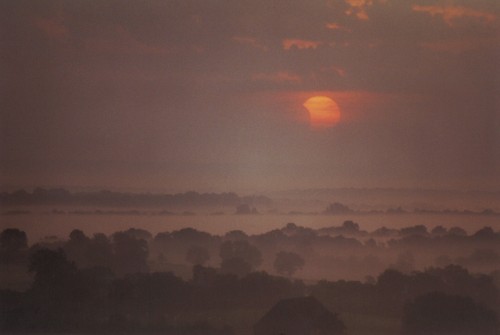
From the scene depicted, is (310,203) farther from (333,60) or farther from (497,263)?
(497,263)

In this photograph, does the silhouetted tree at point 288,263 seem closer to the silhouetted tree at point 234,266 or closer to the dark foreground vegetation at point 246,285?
the dark foreground vegetation at point 246,285

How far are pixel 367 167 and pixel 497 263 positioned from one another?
90 cm

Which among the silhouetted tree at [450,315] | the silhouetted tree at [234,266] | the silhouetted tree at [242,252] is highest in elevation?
the silhouetted tree at [242,252]

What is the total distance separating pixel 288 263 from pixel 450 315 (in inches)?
37.8

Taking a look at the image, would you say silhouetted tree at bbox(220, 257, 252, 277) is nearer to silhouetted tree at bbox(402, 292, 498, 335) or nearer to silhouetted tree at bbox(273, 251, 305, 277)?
silhouetted tree at bbox(273, 251, 305, 277)

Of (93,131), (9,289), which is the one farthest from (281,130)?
(9,289)

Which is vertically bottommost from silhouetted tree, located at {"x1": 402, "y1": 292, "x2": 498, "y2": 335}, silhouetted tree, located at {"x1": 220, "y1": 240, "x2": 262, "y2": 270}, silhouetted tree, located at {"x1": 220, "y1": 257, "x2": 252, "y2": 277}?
silhouetted tree, located at {"x1": 402, "y1": 292, "x2": 498, "y2": 335}

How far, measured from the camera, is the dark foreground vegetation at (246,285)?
450 centimetres

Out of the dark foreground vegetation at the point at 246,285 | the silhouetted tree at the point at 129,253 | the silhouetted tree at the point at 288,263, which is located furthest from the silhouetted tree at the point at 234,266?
the silhouetted tree at the point at 129,253

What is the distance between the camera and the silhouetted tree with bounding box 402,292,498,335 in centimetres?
449

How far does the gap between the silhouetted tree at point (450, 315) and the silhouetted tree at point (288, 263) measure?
66 centimetres

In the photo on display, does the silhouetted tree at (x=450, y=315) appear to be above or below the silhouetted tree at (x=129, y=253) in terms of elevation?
below

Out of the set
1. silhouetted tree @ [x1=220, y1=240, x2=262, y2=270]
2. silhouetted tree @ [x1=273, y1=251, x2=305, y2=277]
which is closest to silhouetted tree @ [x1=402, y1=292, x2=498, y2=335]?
silhouetted tree @ [x1=273, y1=251, x2=305, y2=277]

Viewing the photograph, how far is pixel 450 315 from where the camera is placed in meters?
4.49
